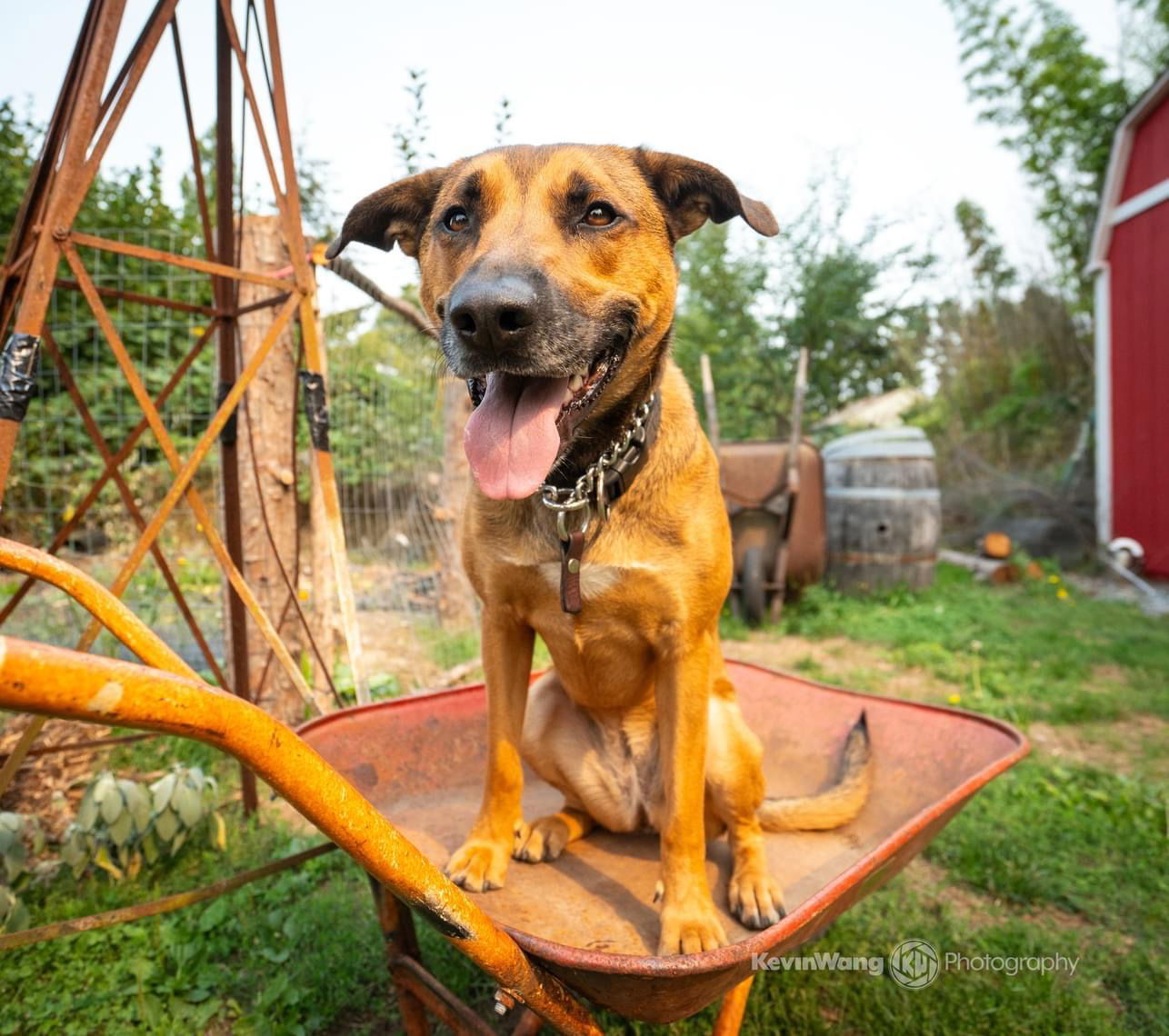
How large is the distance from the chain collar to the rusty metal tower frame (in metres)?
0.98

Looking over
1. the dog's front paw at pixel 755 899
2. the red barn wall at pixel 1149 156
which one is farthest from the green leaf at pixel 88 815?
the red barn wall at pixel 1149 156

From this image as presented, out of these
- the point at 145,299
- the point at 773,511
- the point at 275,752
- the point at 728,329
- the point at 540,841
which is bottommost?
the point at 540,841

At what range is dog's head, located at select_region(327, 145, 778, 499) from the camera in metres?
1.52

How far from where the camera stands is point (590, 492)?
177 cm

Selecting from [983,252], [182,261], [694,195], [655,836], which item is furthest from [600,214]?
[983,252]

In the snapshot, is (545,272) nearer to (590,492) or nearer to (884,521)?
(590,492)

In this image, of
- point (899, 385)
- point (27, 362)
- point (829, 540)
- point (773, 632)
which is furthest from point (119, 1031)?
point (899, 385)

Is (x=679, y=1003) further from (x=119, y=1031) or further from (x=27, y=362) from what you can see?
(x=27, y=362)

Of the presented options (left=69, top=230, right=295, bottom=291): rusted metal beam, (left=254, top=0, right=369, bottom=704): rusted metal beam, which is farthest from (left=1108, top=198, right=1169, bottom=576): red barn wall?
(left=69, top=230, right=295, bottom=291): rusted metal beam

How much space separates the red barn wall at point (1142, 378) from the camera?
8.62 m

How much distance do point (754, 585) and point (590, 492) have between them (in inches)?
198

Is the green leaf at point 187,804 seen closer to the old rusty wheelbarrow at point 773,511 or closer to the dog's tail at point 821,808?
the dog's tail at point 821,808

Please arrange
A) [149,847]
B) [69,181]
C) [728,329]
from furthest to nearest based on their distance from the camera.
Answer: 1. [728,329]
2. [149,847]
3. [69,181]

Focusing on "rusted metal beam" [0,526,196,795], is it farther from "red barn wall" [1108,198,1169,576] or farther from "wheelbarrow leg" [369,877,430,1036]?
"red barn wall" [1108,198,1169,576]
